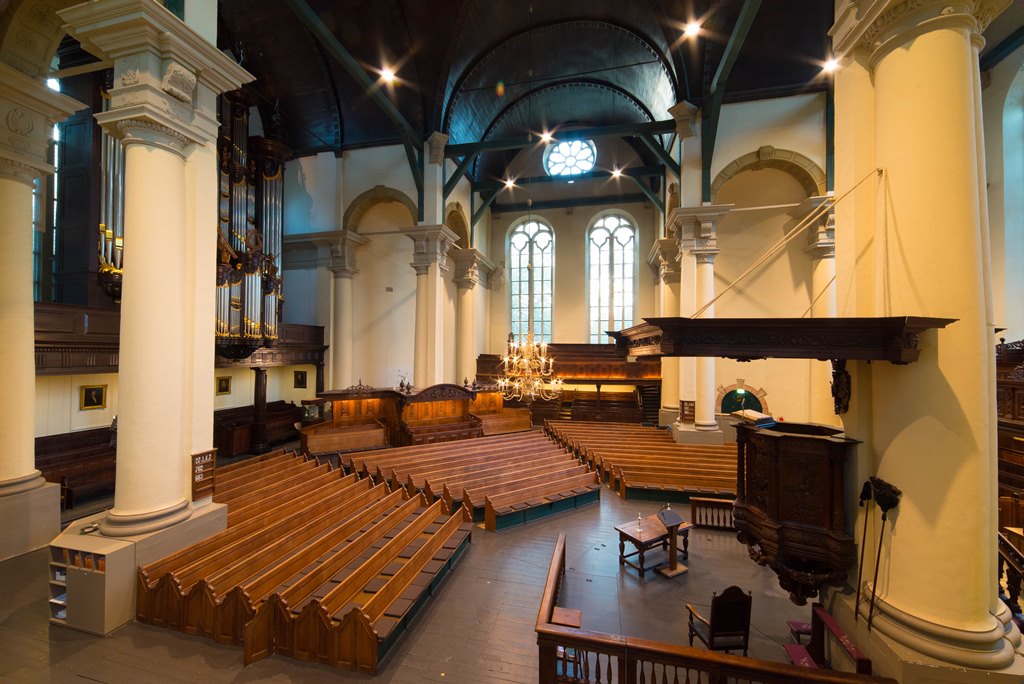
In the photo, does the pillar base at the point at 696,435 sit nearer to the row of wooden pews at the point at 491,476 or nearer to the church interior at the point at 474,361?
the church interior at the point at 474,361

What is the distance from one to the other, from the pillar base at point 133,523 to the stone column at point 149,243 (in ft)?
0.03

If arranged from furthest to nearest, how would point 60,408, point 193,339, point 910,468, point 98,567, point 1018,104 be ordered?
point 1018,104 → point 60,408 → point 193,339 → point 98,567 → point 910,468

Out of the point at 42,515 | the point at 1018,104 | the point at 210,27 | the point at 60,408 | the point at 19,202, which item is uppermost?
the point at 1018,104

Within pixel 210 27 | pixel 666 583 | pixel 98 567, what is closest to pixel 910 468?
pixel 666 583

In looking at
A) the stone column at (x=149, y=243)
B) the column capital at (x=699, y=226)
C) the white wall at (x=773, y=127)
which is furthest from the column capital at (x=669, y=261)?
the stone column at (x=149, y=243)

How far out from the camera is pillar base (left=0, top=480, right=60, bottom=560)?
5.50 m

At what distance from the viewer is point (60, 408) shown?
819 centimetres

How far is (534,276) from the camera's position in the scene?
19.1 meters

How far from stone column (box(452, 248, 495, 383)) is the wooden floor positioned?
9411mm

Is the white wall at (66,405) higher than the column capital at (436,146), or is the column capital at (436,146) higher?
the column capital at (436,146)

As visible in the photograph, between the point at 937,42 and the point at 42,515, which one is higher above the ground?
the point at 937,42

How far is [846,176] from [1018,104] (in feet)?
40.0

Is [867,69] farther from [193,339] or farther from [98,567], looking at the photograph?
[98,567]

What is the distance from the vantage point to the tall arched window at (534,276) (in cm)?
1900
